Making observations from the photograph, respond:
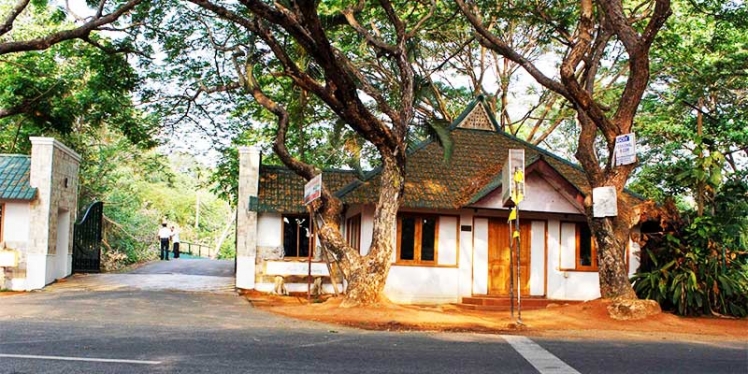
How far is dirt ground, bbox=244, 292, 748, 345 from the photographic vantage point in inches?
456

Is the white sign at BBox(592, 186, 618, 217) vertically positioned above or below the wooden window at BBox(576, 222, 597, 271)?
above

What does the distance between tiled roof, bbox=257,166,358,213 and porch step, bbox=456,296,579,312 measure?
510 centimetres

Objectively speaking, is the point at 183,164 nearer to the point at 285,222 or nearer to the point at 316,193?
the point at 285,222

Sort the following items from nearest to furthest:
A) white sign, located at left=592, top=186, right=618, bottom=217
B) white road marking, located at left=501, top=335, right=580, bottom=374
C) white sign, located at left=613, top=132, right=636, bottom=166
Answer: white road marking, located at left=501, top=335, right=580, bottom=374 < white sign, located at left=613, top=132, right=636, bottom=166 < white sign, located at left=592, top=186, right=618, bottom=217

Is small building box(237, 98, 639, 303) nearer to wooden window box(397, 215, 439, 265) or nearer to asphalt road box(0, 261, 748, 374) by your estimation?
wooden window box(397, 215, 439, 265)

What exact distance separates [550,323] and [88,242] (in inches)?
602

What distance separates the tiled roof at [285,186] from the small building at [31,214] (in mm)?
5679

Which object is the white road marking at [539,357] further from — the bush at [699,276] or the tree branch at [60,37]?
the tree branch at [60,37]

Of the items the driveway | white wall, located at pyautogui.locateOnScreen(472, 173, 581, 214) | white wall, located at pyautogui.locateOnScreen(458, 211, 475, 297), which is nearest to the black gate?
the driveway

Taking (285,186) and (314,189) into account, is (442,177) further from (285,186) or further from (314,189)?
(314,189)

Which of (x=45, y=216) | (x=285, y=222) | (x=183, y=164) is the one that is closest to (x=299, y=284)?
(x=285, y=222)

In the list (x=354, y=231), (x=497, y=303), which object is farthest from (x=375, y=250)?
(x=354, y=231)

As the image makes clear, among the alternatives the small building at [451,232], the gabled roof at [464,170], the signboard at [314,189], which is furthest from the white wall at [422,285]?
the signboard at [314,189]

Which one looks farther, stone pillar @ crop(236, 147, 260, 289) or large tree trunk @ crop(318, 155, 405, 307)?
stone pillar @ crop(236, 147, 260, 289)
